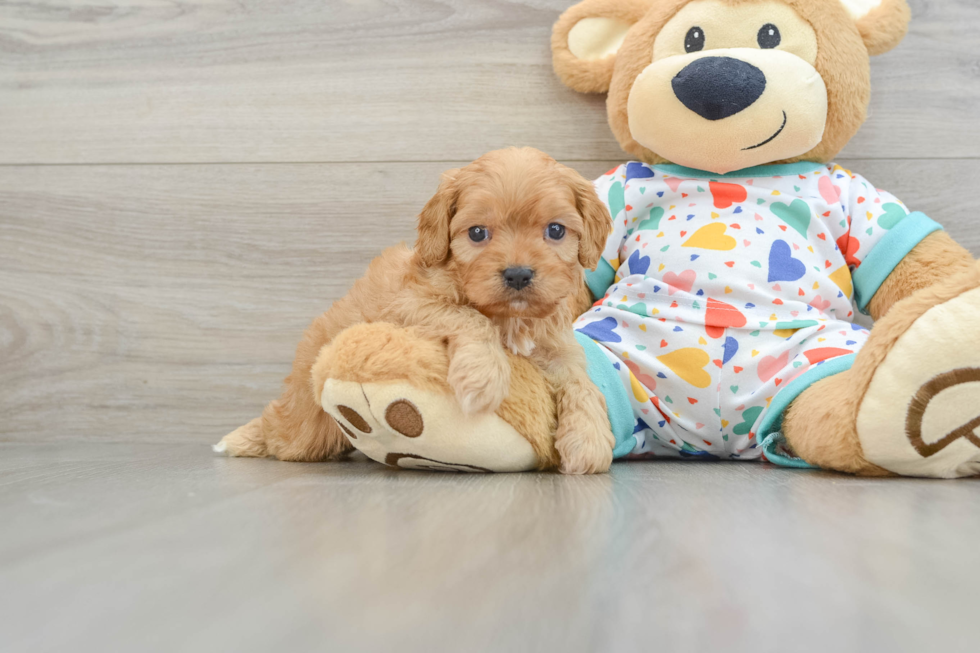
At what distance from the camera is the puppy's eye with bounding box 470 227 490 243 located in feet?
2.79

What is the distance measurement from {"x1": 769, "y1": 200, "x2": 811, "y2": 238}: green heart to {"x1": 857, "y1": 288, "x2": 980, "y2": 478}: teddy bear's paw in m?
0.35

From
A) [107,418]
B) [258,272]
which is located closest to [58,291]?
[107,418]

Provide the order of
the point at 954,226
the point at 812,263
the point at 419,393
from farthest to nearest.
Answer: the point at 954,226 < the point at 812,263 < the point at 419,393

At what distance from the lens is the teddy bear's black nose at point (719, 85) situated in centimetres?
101

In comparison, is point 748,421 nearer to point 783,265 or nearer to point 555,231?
point 783,265

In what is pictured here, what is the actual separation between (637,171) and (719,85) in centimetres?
22

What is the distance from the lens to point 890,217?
112 centimetres

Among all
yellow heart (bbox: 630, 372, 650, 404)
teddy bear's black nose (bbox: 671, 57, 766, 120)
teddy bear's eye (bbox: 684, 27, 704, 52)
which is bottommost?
yellow heart (bbox: 630, 372, 650, 404)

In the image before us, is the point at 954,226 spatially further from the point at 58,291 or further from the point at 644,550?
the point at 58,291

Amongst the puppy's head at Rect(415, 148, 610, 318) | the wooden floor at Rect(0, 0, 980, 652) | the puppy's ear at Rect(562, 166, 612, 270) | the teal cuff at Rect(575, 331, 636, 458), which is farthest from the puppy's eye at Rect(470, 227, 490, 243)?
the wooden floor at Rect(0, 0, 980, 652)

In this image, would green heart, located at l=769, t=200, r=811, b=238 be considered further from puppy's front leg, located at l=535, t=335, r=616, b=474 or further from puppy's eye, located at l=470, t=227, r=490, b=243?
puppy's eye, located at l=470, t=227, r=490, b=243

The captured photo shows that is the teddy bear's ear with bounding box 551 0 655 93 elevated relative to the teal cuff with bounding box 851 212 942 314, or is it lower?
elevated

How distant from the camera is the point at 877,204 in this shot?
1138 mm

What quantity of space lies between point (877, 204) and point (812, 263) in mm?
164
